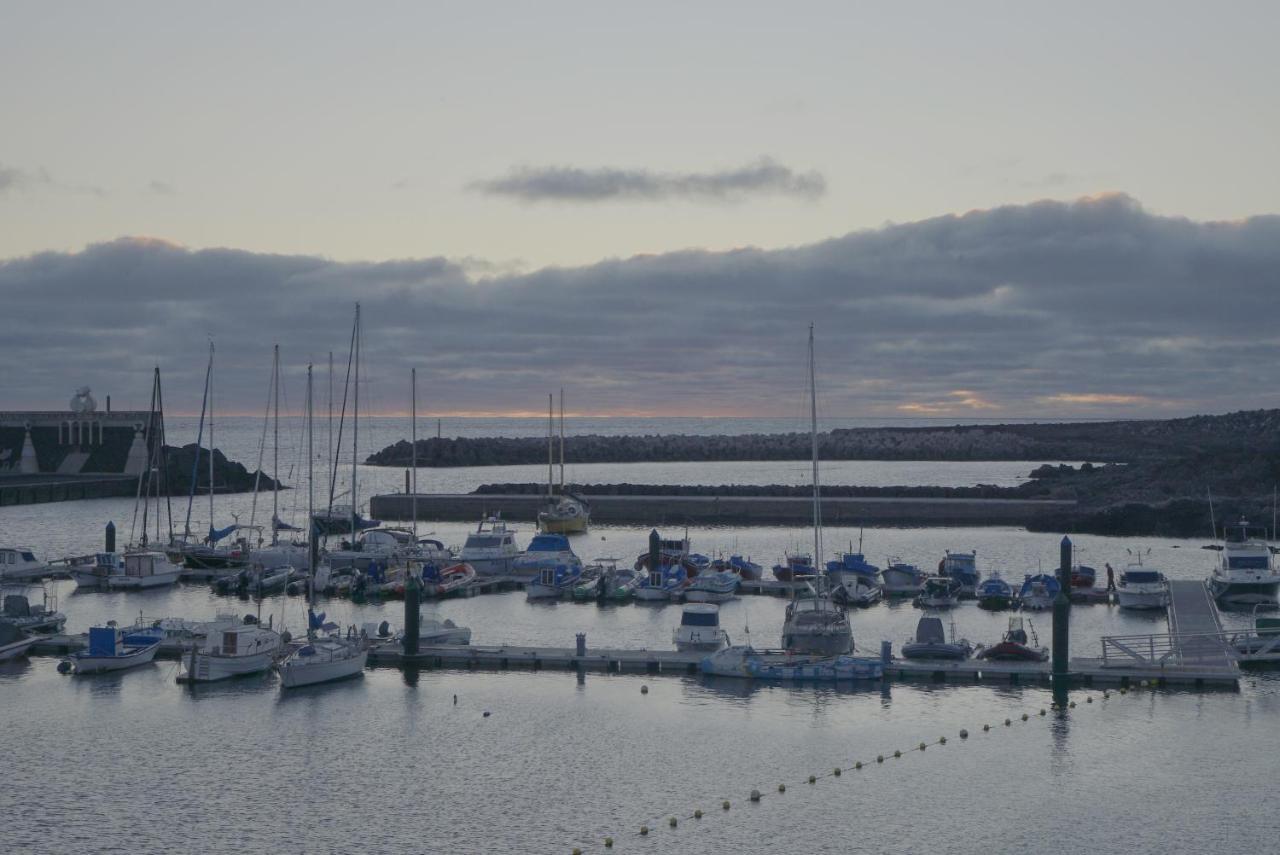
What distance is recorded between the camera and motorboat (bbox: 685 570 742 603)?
5434 cm

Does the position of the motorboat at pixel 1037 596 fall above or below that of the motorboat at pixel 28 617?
above

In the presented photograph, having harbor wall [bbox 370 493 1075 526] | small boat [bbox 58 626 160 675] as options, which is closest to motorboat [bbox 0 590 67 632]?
small boat [bbox 58 626 160 675]

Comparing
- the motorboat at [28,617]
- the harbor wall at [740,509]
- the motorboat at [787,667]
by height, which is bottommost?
the motorboat at [787,667]

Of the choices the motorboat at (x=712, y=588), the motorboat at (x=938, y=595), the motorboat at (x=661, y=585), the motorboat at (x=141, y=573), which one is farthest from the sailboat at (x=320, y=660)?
the motorboat at (x=938, y=595)

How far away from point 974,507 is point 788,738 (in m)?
59.3

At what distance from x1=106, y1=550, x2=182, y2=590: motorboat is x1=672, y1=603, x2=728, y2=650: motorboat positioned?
89.8 ft

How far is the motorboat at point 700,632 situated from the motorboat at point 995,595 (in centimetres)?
1437

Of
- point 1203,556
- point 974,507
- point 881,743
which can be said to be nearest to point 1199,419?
point 974,507

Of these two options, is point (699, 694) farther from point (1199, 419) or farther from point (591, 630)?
point (1199, 419)

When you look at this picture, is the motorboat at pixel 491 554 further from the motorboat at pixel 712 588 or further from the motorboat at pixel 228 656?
the motorboat at pixel 228 656

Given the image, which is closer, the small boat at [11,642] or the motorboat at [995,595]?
the small boat at [11,642]

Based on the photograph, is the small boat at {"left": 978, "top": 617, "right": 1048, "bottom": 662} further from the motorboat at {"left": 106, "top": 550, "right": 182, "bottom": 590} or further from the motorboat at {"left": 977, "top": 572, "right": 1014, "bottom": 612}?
the motorboat at {"left": 106, "top": 550, "right": 182, "bottom": 590}

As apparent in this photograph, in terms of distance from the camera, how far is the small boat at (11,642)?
4219cm

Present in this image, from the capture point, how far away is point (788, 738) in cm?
3331
